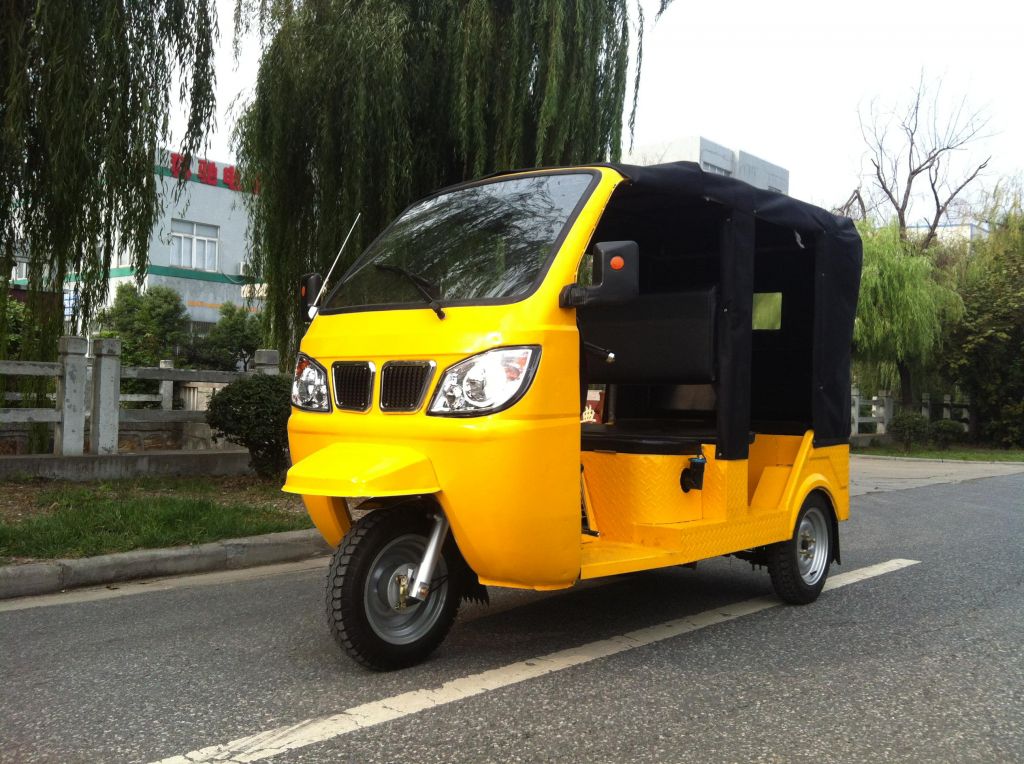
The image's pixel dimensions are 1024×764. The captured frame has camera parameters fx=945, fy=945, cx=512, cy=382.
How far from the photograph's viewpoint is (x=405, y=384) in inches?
167

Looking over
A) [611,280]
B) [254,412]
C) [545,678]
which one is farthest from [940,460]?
[545,678]

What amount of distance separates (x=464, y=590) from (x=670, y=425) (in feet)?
8.94

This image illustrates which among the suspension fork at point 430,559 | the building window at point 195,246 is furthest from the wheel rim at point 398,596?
the building window at point 195,246

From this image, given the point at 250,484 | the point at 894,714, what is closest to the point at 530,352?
the point at 894,714

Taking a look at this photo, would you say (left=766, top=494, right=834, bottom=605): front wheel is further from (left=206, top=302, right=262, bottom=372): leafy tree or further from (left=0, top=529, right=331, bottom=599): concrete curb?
(left=206, top=302, right=262, bottom=372): leafy tree

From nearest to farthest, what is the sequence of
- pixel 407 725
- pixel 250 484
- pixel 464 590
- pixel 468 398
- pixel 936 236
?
pixel 407 725 < pixel 468 398 < pixel 464 590 < pixel 250 484 < pixel 936 236

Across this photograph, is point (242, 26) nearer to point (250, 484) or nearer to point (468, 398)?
point (250, 484)

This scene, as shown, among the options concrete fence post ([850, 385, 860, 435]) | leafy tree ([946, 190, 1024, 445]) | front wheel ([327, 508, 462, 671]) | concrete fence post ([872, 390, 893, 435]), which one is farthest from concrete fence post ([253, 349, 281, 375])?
leafy tree ([946, 190, 1024, 445])

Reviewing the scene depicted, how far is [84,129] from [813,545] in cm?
670

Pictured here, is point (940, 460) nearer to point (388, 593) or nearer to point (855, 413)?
point (855, 413)

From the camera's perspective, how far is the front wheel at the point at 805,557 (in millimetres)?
5648

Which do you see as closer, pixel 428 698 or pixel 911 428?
pixel 428 698

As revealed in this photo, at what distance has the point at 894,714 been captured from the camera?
3756 millimetres

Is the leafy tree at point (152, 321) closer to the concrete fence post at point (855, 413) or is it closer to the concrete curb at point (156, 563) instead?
the concrete fence post at point (855, 413)
